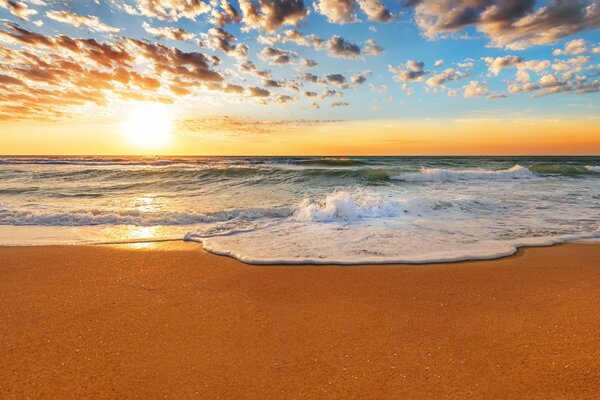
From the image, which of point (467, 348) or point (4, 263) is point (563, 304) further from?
point (4, 263)

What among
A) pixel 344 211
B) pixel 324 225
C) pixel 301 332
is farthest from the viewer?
pixel 344 211

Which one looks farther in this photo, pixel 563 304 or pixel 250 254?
pixel 250 254

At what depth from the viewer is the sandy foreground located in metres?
1.98

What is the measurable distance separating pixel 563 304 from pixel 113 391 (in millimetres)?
3793

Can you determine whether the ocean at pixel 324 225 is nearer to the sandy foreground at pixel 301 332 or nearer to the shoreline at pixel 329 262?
the shoreline at pixel 329 262

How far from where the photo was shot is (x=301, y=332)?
8.41 feet

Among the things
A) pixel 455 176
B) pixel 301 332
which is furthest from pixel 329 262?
pixel 455 176

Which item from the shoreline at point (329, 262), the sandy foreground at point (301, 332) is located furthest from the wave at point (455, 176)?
the sandy foreground at point (301, 332)

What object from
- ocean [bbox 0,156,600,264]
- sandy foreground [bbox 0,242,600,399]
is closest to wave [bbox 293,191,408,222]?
ocean [bbox 0,156,600,264]

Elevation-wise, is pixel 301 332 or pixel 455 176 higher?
pixel 301 332

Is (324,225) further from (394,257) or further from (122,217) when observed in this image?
(122,217)

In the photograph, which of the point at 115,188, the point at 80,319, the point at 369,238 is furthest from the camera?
the point at 115,188

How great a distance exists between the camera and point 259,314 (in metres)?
2.88

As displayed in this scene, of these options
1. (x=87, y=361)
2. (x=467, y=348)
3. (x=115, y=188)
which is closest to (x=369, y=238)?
(x=467, y=348)
